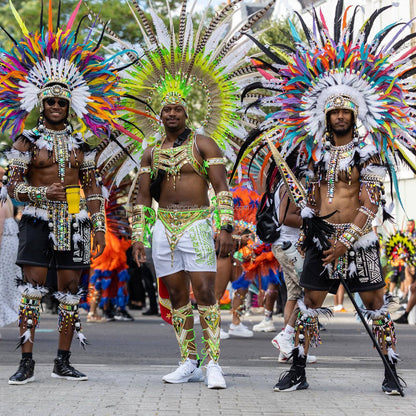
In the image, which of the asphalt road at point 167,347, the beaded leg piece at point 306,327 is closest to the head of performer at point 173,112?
the beaded leg piece at point 306,327

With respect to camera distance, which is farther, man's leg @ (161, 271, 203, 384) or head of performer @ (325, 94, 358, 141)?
man's leg @ (161, 271, 203, 384)

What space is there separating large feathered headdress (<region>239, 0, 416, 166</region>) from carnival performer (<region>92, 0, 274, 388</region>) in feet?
2.17

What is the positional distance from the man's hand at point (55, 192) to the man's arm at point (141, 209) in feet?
2.03

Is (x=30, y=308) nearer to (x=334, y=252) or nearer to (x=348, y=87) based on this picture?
(x=334, y=252)

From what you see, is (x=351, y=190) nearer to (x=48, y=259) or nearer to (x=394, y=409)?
(x=394, y=409)

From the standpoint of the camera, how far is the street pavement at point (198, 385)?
5625mm

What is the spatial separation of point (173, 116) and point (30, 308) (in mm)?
1926

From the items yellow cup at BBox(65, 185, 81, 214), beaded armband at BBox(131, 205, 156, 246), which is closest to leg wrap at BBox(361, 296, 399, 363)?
beaded armband at BBox(131, 205, 156, 246)

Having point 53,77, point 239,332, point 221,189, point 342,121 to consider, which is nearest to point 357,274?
point 342,121

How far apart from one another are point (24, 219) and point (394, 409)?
3.28m

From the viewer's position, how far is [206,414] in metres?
5.43

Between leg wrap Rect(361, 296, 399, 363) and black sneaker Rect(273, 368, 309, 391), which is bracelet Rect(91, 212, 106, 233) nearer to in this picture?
black sneaker Rect(273, 368, 309, 391)

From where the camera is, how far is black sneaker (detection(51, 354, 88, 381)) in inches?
272

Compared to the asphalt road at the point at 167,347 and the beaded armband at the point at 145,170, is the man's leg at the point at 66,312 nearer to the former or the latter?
the beaded armband at the point at 145,170
